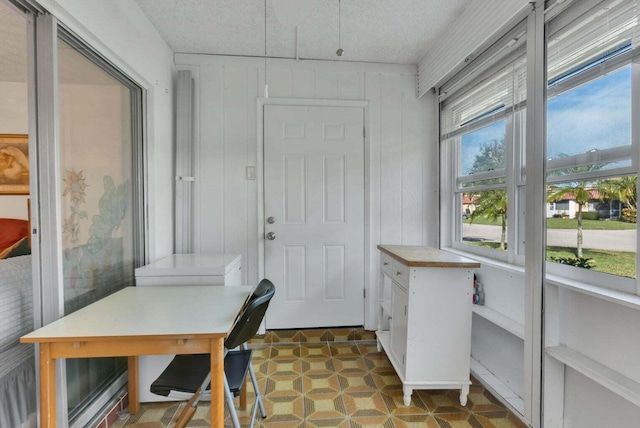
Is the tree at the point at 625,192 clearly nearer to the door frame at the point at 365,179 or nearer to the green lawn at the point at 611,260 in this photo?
the green lawn at the point at 611,260

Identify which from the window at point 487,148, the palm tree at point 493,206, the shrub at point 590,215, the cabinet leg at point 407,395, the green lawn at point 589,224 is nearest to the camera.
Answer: the green lawn at point 589,224

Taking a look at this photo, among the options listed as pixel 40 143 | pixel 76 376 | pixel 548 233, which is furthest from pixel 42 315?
pixel 548 233

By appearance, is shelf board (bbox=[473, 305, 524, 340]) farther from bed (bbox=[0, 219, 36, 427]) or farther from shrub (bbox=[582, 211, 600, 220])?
bed (bbox=[0, 219, 36, 427])

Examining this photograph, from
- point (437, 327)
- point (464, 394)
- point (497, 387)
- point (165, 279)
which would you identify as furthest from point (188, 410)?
point (497, 387)

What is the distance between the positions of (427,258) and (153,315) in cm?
151

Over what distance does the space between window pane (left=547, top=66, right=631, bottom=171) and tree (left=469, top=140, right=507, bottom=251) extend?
0.53m

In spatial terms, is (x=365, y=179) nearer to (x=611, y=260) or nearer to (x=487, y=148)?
(x=487, y=148)

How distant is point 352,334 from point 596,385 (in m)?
1.72

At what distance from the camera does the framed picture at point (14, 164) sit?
4.28 ft

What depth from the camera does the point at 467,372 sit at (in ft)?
5.97

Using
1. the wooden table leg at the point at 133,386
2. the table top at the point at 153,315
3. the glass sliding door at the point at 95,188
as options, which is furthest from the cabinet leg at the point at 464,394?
the glass sliding door at the point at 95,188

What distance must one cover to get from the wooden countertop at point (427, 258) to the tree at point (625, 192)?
0.66 meters

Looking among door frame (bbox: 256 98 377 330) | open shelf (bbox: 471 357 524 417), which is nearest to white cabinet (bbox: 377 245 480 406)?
open shelf (bbox: 471 357 524 417)

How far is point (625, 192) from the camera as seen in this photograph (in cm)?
130
